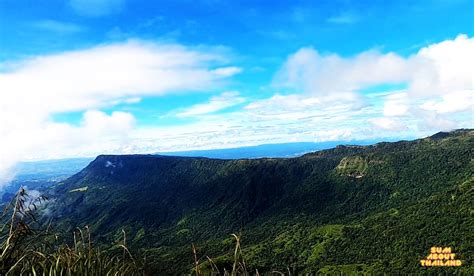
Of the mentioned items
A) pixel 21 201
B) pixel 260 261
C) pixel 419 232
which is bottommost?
pixel 260 261

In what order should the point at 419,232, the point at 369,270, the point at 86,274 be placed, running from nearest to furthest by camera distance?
the point at 86,274 < the point at 369,270 < the point at 419,232

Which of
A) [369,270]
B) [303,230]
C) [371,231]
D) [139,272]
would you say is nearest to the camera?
[139,272]

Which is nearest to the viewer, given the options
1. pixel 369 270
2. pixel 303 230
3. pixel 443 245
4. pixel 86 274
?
pixel 86 274

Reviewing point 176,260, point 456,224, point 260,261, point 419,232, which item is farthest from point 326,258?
point 176,260

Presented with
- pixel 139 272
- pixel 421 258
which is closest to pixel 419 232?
pixel 421 258

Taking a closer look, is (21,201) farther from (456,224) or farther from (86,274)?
(456,224)

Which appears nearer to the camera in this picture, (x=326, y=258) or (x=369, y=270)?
(x=369, y=270)

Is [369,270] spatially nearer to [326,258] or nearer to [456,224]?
[326,258]

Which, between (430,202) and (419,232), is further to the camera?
(430,202)

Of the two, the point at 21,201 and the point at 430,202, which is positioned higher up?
the point at 21,201
